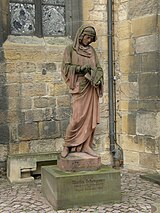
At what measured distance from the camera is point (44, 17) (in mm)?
7855

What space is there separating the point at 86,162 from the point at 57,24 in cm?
372

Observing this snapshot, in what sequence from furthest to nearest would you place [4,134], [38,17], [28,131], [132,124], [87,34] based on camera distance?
[38,17], [132,124], [28,131], [4,134], [87,34]

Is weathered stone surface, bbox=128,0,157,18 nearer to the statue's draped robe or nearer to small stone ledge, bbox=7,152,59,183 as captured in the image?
the statue's draped robe

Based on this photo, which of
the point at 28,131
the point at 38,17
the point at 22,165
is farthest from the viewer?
the point at 38,17

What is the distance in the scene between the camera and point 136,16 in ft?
24.5

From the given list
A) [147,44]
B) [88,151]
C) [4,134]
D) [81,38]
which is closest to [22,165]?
[4,134]

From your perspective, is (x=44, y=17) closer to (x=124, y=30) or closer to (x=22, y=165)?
(x=124, y=30)

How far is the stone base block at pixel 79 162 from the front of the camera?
17.3ft

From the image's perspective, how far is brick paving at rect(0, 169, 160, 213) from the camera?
4.98 m

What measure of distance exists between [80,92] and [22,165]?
219 cm

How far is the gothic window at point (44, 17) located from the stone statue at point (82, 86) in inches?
102

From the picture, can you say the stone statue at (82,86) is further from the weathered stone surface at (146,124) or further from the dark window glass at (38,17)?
the dark window glass at (38,17)

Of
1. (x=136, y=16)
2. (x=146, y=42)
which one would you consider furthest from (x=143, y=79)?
(x=136, y=16)

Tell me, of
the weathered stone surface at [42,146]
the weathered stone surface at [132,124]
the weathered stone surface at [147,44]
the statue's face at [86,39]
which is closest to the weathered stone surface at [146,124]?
the weathered stone surface at [132,124]
